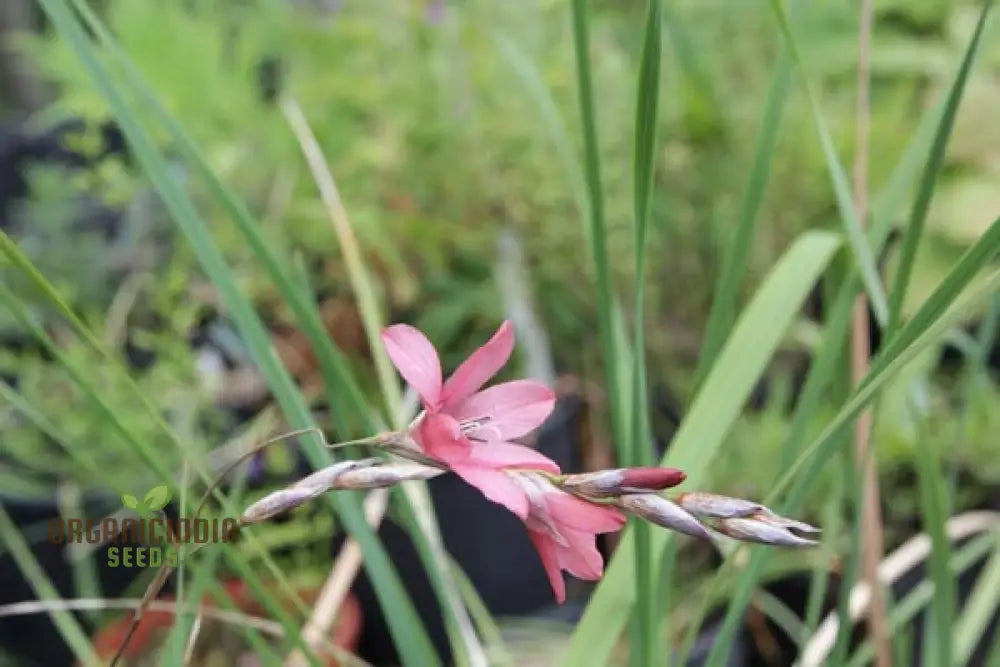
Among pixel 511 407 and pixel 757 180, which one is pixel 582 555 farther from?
pixel 757 180

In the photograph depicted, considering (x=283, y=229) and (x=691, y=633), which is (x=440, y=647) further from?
(x=691, y=633)

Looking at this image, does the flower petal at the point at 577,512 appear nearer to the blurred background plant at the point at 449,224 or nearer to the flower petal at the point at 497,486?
the flower petal at the point at 497,486

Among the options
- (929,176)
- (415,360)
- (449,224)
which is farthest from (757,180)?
(449,224)

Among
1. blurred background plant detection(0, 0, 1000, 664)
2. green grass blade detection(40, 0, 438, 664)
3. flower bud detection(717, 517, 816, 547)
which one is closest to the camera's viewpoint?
flower bud detection(717, 517, 816, 547)

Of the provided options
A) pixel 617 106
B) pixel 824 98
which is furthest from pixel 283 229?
pixel 824 98

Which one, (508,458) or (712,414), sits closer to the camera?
(508,458)

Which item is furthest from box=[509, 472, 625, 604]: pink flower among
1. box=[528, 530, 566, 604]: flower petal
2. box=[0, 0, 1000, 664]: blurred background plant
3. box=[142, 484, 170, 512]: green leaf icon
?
box=[0, 0, 1000, 664]: blurred background plant

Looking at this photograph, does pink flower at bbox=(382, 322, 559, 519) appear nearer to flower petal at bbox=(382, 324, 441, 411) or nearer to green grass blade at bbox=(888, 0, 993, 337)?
flower petal at bbox=(382, 324, 441, 411)

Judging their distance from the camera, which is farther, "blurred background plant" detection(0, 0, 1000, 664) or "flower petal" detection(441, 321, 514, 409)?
"blurred background plant" detection(0, 0, 1000, 664)

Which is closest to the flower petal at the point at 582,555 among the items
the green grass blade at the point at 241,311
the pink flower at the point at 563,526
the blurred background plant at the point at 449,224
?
the pink flower at the point at 563,526
